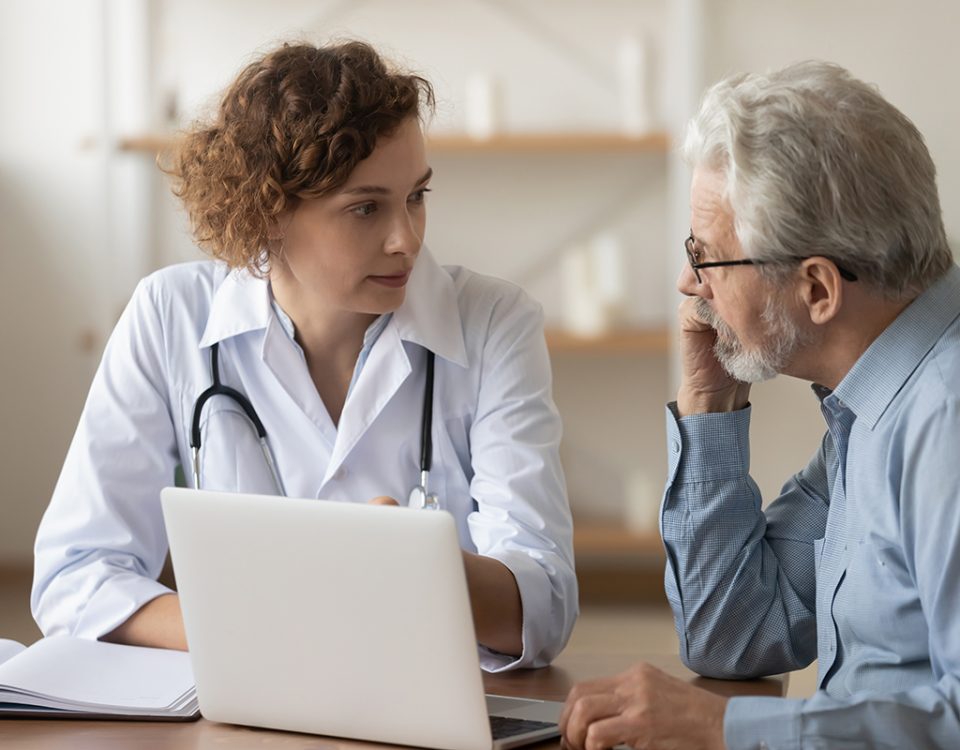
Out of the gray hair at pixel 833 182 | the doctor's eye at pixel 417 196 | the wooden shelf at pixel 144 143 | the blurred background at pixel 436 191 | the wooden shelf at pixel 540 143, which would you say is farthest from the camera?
the blurred background at pixel 436 191

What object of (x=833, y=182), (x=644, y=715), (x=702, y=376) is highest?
(x=833, y=182)

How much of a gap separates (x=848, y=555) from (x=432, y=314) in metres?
0.75

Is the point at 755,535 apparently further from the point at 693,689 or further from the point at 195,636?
the point at 195,636

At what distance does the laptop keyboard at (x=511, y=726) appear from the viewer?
1247mm

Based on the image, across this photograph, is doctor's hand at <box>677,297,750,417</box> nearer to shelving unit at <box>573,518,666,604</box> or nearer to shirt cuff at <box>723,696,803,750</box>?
shirt cuff at <box>723,696,803,750</box>

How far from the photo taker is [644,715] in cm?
120

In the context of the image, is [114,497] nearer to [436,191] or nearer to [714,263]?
[714,263]

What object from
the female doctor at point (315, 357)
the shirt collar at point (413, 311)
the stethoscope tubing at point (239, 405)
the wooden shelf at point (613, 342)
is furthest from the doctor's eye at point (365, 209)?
the wooden shelf at point (613, 342)

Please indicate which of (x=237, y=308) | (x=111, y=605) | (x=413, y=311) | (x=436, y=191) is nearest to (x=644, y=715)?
(x=111, y=605)

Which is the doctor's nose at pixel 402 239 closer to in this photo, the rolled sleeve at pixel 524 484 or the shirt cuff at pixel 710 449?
the rolled sleeve at pixel 524 484

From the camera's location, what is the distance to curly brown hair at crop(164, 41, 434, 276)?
1738 millimetres

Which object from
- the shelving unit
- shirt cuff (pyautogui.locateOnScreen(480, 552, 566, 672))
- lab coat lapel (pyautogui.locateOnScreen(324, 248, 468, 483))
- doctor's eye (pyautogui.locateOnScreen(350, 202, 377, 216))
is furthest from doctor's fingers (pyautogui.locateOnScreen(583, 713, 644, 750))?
Answer: the shelving unit

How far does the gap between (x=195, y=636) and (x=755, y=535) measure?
26.5 inches

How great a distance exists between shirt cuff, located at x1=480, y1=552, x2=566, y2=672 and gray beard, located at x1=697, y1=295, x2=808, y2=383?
343 mm
